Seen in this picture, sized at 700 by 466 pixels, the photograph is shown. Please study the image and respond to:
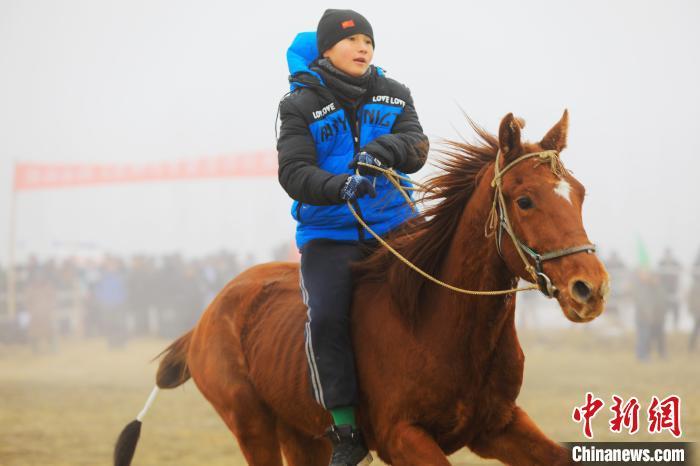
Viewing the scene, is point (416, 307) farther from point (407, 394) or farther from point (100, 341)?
point (100, 341)

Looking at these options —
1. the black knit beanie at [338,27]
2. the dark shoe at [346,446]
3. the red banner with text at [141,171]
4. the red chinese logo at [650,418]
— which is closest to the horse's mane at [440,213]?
the dark shoe at [346,446]

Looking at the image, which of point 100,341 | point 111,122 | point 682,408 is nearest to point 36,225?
point 100,341

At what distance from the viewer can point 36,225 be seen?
23484mm

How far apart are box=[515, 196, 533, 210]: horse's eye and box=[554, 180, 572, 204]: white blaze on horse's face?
0.10 meters

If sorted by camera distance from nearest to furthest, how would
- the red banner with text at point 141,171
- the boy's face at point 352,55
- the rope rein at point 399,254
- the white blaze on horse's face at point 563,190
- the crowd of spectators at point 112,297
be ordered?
the white blaze on horse's face at point 563,190
the rope rein at point 399,254
the boy's face at point 352,55
the crowd of spectators at point 112,297
the red banner with text at point 141,171

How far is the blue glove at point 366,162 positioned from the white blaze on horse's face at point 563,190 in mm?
879

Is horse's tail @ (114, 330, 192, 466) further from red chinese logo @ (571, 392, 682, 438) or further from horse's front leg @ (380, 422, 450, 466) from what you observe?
red chinese logo @ (571, 392, 682, 438)

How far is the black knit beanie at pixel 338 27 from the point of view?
4102mm

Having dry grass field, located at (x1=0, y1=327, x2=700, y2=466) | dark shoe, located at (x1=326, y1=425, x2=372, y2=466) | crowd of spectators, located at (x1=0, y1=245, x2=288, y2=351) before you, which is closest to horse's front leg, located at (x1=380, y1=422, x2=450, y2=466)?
dark shoe, located at (x1=326, y1=425, x2=372, y2=466)

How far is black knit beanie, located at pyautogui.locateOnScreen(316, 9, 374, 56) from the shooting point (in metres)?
4.10

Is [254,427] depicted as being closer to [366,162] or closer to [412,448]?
[412,448]

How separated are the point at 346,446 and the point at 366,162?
1163 millimetres

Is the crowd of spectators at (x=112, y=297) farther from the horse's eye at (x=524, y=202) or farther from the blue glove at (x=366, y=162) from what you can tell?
the horse's eye at (x=524, y=202)

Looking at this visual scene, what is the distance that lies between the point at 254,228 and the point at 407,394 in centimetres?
1896
